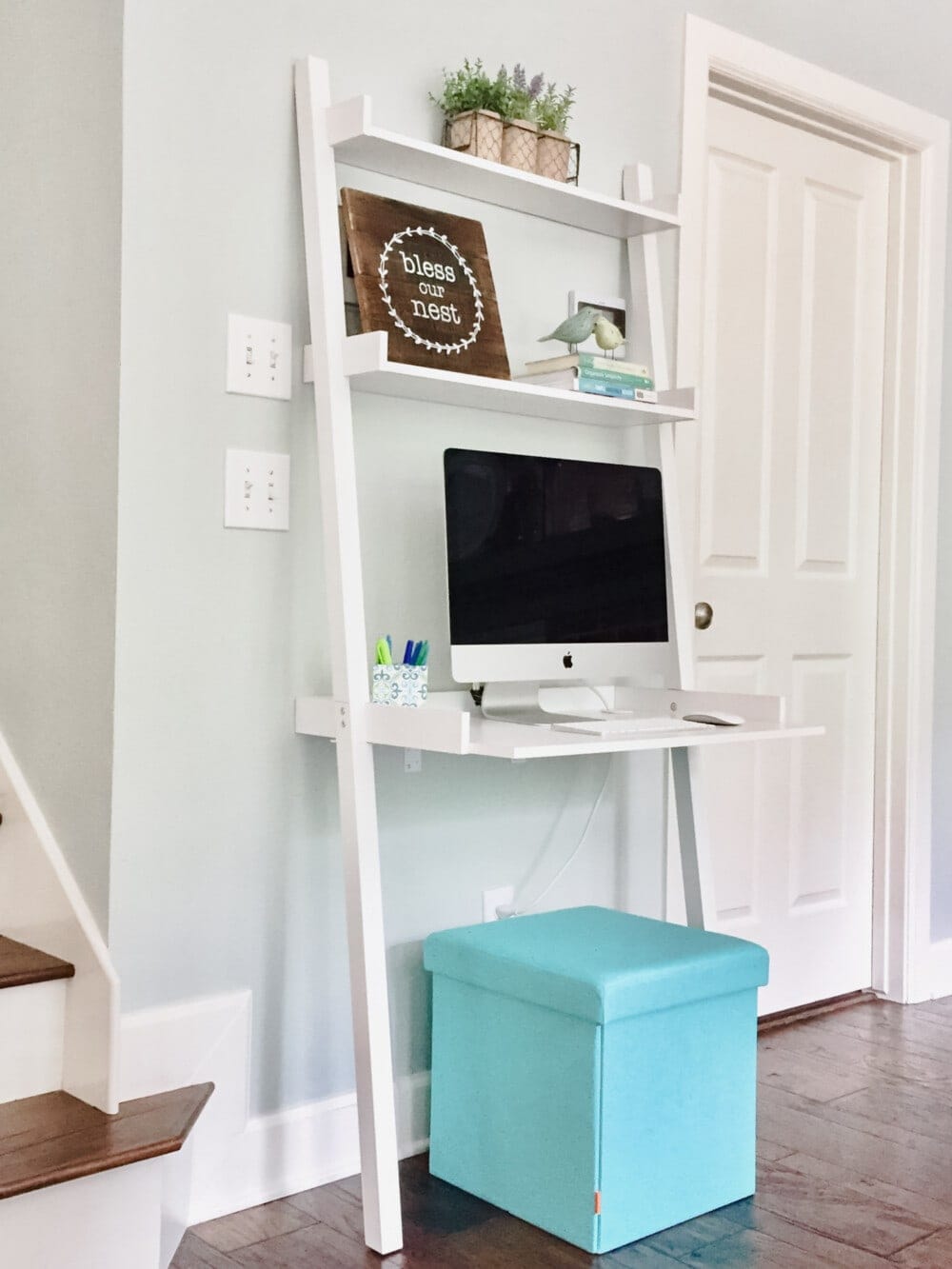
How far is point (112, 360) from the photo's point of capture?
6.15 ft

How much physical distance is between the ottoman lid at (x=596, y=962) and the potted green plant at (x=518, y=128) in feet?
4.04

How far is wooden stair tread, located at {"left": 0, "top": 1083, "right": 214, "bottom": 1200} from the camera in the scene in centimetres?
158

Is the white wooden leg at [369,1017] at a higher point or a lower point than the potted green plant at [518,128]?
lower

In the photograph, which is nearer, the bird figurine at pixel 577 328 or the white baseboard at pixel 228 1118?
the white baseboard at pixel 228 1118

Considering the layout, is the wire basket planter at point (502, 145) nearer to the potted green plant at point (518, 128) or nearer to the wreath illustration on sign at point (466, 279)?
the potted green plant at point (518, 128)

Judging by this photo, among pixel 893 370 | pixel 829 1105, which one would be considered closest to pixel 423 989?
pixel 829 1105

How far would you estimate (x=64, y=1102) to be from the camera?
180 cm

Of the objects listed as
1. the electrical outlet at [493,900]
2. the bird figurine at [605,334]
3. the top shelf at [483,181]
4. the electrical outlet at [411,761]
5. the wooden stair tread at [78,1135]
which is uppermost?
the top shelf at [483,181]

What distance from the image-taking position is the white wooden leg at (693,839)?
2410 millimetres

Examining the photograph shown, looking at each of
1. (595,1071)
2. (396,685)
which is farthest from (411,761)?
(595,1071)

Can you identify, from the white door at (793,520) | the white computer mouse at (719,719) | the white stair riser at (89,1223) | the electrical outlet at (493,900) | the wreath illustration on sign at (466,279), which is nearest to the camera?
the white stair riser at (89,1223)

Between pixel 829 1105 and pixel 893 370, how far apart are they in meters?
1.71

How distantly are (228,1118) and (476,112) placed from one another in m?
1.59

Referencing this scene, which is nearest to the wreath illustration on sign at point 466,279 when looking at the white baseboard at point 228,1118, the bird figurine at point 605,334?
the bird figurine at point 605,334
